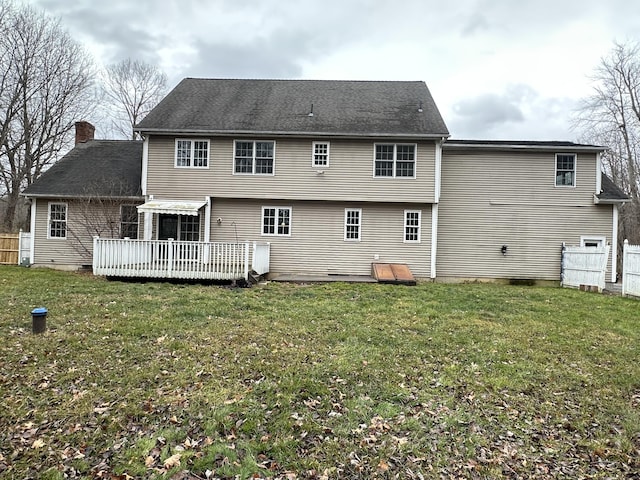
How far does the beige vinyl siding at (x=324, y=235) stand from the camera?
14.8m

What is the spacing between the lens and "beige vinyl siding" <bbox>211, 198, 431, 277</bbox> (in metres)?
14.8

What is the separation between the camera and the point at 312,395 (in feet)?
A: 13.9

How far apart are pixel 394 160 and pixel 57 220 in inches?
544

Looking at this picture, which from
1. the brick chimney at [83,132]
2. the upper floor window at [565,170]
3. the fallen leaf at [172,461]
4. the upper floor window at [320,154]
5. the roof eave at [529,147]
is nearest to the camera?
the fallen leaf at [172,461]

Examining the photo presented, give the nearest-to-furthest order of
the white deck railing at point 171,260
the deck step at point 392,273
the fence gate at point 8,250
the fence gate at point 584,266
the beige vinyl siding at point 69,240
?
the white deck railing at point 171,260
the fence gate at point 584,266
the deck step at point 392,273
the beige vinyl siding at point 69,240
the fence gate at point 8,250

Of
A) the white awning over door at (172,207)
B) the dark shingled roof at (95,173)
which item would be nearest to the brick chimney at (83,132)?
the dark shingled roof at (95,173)

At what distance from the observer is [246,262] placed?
468 inches

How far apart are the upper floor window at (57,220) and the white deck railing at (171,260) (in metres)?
4.92

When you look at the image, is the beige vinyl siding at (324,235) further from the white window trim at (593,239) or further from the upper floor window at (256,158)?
the white window trim at (593,239)

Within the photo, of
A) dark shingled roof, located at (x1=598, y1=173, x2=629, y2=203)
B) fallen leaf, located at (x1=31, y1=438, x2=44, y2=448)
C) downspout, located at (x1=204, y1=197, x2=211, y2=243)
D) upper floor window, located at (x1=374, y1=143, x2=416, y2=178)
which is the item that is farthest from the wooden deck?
dark shingled roof, located at (x1=598, y1=173, x2=629, y2=203)

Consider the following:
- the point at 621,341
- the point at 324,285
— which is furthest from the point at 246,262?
the point at 621,341

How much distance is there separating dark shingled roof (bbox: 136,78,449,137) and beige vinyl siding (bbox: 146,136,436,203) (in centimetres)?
53

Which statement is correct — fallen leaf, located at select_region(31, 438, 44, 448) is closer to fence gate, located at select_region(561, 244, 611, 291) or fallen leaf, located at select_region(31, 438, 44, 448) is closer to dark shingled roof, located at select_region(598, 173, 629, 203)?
fence gate, located at select_region(561, 244, 611, 291)

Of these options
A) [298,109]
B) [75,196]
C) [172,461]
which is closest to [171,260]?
[75,196]
